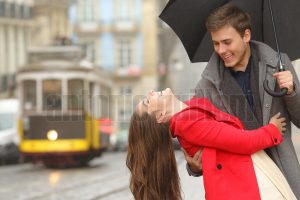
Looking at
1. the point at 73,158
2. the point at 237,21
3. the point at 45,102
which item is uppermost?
the point at 237,21

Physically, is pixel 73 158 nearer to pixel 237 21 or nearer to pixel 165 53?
pixel 237 21

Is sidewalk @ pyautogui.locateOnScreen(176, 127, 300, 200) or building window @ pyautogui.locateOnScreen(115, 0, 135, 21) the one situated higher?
building window @ pyautogui.locateOnScreen(115, 0, 135, 21)

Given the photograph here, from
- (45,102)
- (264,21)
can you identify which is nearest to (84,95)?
(45,102)

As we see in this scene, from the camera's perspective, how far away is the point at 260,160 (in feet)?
9.25

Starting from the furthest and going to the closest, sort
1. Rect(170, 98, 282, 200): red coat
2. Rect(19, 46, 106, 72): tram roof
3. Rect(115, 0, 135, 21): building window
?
Rect(115, 0, 135, 21): building window → Rect(19, 46, 106, 72): tram roof → Rect(170, 98, 282, 200): red coat

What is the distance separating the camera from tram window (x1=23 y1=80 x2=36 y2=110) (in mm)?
18875

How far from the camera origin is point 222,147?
2.78m

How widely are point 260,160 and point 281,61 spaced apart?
510mm

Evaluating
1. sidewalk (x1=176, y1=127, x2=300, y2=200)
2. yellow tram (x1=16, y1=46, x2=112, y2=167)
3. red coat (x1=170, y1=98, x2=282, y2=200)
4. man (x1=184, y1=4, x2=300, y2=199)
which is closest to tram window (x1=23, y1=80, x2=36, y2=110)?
yellow tram (x1=16, y1=46, x2=112, y2=167)

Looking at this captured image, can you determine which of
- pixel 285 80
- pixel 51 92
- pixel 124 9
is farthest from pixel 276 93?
pixel 124 9

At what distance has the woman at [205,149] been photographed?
2.75 m

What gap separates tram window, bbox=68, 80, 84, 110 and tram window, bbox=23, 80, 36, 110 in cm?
90

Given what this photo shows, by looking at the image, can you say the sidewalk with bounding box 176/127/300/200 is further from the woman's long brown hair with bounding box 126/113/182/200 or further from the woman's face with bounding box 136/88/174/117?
the woman's face with bounding box 136/88/174/117

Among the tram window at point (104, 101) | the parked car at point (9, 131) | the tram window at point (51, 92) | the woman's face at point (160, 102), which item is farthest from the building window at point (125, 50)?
the woman's face at point (160, 102)
